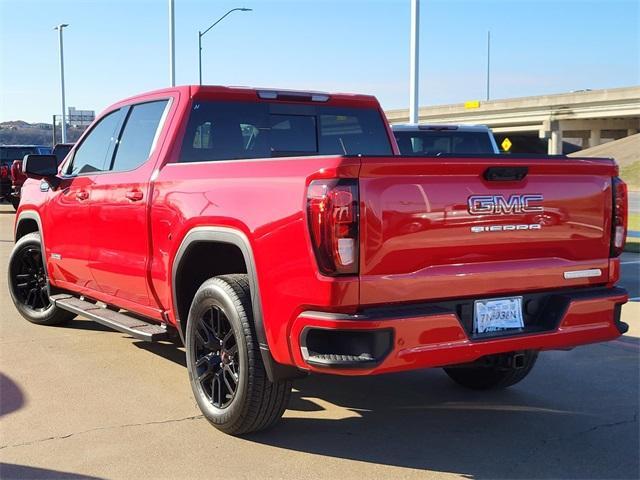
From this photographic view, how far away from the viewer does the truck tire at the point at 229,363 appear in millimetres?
3984

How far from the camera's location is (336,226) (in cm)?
346

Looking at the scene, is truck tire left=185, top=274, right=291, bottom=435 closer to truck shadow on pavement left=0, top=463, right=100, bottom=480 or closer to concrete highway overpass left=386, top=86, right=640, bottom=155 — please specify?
truck shadow on pavement left=0, top=463, right=100, bottom=480

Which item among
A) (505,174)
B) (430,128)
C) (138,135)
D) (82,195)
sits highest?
(430,128)

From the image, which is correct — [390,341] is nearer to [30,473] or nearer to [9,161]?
[30,473]

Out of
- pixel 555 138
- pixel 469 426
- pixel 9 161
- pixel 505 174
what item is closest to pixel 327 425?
pixel 469 426

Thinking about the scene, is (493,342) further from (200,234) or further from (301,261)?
(200,234)

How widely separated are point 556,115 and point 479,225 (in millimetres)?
66112

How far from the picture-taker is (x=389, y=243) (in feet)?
11.7

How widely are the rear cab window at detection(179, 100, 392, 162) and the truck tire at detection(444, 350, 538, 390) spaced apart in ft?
6.16

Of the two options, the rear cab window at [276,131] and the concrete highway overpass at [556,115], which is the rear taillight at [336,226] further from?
the concrete highway overpass at [556,115]

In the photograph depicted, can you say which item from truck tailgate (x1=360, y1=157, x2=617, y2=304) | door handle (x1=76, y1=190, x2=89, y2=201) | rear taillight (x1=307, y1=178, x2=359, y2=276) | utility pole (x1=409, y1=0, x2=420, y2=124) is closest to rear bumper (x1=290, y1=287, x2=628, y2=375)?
truck tailgate (x1=360, y1=157, x2=617, y2=304)

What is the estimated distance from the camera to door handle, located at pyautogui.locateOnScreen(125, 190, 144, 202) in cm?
504

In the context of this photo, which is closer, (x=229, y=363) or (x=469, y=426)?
(x=229, y=363)

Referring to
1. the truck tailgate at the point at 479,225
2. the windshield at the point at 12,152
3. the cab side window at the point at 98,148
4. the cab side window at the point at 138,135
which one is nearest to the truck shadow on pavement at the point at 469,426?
the truck tailgate at the point at 479,225
